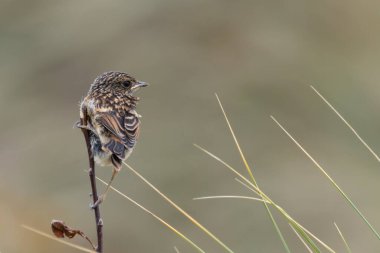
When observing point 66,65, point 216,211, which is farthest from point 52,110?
point 216,211

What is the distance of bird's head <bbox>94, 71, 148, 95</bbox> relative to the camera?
20.3ft

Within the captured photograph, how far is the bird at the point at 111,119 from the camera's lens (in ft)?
17.2

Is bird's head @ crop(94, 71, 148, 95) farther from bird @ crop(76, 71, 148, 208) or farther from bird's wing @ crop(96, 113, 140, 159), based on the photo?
bird's wing @ crop(96, 113, 140, 159)

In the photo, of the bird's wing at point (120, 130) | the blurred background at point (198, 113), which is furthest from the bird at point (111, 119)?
the blurred background at point (198, 113)

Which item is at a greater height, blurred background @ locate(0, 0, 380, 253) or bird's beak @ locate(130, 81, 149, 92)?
bird's beak @ locate(130, 81, 149, 92)

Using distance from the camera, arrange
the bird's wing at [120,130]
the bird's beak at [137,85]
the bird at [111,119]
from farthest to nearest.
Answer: the bird's beak at [137,85], the bird's wing at [120,130], the bird at [111,119]

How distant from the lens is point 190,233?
16.2m

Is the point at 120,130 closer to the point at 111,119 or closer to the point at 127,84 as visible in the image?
the point at 111,119

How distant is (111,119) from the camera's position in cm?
566

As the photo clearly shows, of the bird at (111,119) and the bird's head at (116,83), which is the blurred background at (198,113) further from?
the bird at (111,119)

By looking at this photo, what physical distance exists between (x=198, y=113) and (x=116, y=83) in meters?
12.7

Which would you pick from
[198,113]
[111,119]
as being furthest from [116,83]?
[198,113]

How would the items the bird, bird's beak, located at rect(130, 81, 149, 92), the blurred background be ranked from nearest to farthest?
the bird → bird's beak, located at rect(130, 81, 149, 92) → the blurred background

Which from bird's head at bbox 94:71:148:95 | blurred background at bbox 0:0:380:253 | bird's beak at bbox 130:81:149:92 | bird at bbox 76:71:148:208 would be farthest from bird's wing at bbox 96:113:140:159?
blurred background at bbox 0:0:380:253
